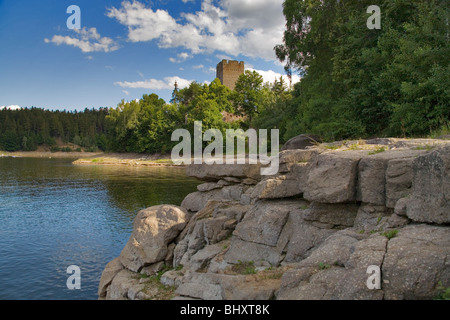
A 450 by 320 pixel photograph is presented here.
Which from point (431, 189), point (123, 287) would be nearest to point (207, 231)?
point (123, 287)

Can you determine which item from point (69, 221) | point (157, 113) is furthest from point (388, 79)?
point (157, 113)

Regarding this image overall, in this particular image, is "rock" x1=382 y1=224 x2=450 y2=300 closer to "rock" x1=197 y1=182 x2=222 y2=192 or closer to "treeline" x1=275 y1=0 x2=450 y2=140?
"treeline" x1=275 y1=0 x2=450 y2=140

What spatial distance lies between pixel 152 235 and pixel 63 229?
37.1 feet

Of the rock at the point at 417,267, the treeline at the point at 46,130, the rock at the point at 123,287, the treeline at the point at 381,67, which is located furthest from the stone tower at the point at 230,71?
the rock at the point at 417,267

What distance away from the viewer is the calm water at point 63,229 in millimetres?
15062

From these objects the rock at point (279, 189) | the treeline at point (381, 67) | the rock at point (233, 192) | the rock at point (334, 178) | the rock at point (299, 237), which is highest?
the treeline at point (381, 67)

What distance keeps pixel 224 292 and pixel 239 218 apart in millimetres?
5992

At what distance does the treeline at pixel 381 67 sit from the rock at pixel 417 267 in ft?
26.7

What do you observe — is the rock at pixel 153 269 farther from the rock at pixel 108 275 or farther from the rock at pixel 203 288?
the rock at pixel 203 288

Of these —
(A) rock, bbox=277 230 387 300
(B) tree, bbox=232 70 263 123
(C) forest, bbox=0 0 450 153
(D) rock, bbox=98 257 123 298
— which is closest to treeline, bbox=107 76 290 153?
(B) tree, bbox=232 70 263 123

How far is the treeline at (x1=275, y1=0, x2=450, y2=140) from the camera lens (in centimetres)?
1512

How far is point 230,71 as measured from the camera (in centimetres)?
9025

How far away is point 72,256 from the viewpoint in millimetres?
17984

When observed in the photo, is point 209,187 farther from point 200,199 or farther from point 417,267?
point 417,267
